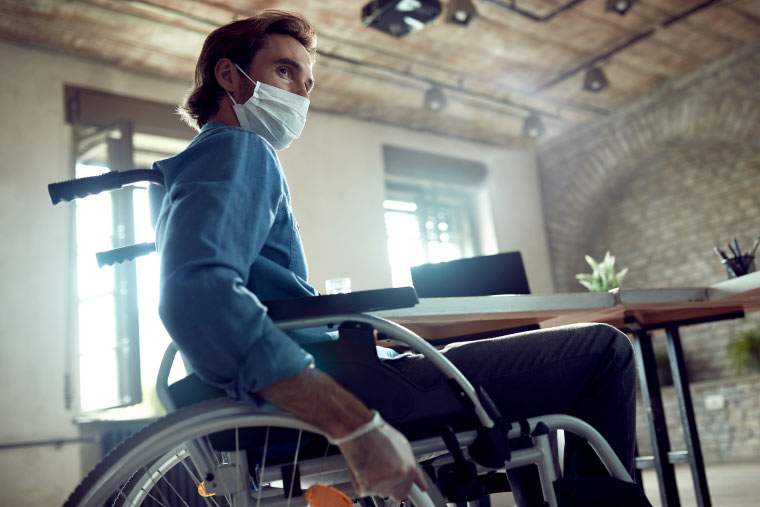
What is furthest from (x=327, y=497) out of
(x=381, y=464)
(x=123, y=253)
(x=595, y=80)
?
(x=595, y=80)

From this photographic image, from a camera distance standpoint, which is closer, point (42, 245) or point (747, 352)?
point (42, 245)

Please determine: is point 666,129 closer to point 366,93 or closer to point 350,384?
point 366,93

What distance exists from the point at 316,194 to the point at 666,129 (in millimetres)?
2895

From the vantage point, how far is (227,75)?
1.37 meters

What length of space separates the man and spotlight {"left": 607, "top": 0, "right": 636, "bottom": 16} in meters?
3.92

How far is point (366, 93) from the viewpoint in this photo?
19.2ft

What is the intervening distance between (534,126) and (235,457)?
5750 mm

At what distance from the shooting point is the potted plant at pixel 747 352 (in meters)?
5.90


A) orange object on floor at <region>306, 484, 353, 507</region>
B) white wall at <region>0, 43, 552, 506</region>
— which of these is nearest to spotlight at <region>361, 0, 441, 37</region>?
white wall at <region>0, 43, 552, 506</region>

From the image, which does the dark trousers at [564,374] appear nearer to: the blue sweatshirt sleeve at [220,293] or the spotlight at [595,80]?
the blue sweatshirt sleeve at [220,293]

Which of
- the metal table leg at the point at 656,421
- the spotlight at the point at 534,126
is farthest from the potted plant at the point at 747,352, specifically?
the metal table leg at the point at 656,421

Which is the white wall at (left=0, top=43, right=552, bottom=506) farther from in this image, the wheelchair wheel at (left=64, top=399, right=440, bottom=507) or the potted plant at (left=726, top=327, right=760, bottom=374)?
the wheelchair wheel at (left=64, top=399, right=440, bottom=507)

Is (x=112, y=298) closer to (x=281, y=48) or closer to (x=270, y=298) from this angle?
(x=281, y=48)

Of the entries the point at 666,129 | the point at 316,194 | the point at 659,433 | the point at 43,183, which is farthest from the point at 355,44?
the point at 659,433
